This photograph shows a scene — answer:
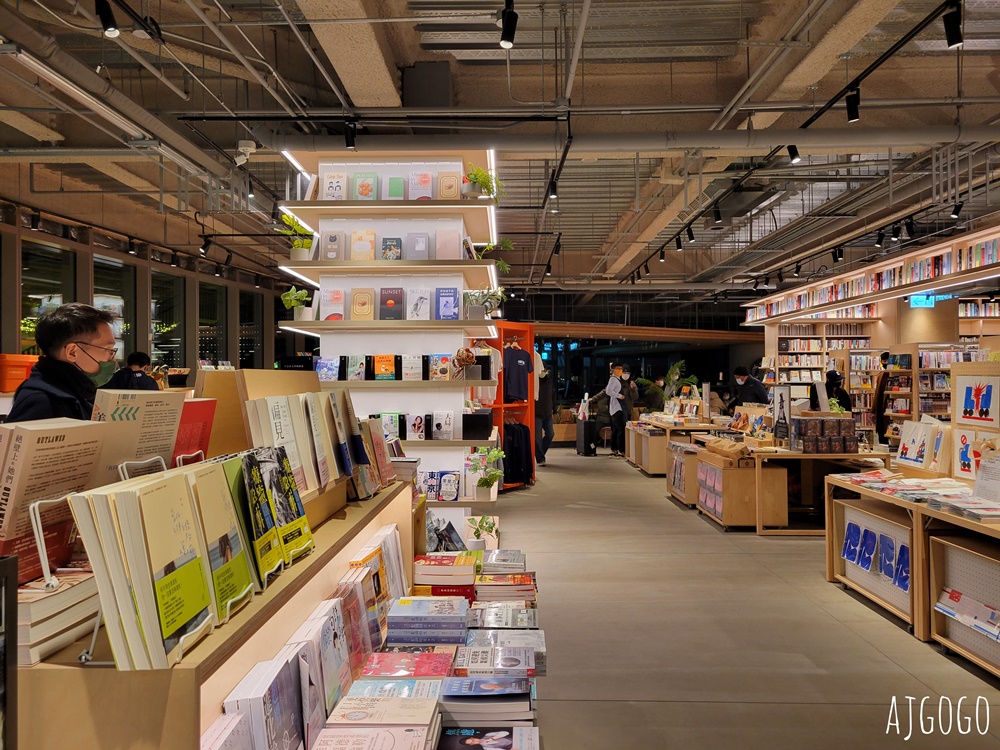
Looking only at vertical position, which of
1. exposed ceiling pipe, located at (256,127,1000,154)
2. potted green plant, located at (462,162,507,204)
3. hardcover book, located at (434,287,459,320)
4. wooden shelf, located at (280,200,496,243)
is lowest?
hardcover book, located at (434,287,459,320)

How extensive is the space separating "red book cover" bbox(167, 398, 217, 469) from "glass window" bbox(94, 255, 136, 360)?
11436 millimetres

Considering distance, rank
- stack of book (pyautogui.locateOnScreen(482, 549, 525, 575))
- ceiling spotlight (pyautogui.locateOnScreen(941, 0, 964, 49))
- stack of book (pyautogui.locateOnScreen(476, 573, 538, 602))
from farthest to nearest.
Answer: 1. ceiling spotlight (pyautogui.locateOnScreen(941, 0, 964, 49))
2. stack of book (pyautogui.locateOnScreen(482, 549, 525, 575))
3. stack of book (pyautogui.locateOnScreen(476, 573, 538, 602))

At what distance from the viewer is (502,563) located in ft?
11.1

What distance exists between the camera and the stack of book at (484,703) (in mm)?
1747

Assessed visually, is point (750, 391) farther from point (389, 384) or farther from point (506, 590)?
point (506, 590)

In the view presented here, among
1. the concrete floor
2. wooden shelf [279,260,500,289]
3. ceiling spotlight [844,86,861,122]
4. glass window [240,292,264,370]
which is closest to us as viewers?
the concrete floor

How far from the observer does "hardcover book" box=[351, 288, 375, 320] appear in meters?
5.11

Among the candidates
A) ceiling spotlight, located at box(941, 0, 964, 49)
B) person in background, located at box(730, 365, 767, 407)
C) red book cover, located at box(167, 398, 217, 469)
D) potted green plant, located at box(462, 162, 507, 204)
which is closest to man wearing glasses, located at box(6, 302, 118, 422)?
red book cover, located at box(167, 398, 217, 469)

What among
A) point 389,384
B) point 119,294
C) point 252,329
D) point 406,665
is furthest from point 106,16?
point 252,329

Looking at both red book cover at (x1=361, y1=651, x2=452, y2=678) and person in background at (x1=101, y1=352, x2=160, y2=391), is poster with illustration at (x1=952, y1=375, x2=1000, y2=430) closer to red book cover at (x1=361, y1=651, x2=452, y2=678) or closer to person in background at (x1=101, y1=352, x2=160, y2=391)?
red book cover at (x1=361, y1=651, x2=452, y2=678)

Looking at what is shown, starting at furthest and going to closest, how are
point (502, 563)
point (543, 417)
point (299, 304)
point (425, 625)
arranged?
point (543, 417)
point (299, 304)
point (502, 563)
point (425, 625)

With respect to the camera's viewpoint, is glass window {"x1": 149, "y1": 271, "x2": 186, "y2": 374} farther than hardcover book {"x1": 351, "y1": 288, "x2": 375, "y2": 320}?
Yes

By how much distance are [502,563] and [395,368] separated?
200cm

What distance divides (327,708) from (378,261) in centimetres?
358
